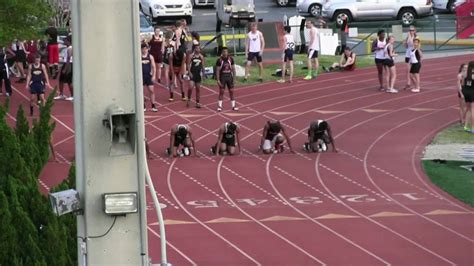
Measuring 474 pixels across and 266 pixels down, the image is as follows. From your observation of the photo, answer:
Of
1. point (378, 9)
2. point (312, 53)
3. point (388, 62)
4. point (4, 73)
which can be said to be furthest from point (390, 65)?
point (378, 9)

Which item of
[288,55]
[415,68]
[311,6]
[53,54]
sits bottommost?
[415,68]

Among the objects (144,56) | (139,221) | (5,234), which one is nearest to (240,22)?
(144,56)

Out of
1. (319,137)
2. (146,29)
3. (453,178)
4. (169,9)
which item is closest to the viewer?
(453,178)

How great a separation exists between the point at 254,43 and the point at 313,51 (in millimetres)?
1619

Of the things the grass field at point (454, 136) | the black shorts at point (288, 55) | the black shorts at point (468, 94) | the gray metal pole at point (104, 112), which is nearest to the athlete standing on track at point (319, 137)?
the grass field at point (454, 136)

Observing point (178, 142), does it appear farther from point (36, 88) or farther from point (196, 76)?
point (36, 88)

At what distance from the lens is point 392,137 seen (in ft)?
81.0

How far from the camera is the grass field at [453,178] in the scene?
19859mm

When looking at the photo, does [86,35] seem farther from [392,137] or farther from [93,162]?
[392,137]

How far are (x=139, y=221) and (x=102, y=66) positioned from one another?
1038 mm

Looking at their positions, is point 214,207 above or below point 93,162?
below

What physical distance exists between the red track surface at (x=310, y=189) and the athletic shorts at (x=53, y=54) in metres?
2.49

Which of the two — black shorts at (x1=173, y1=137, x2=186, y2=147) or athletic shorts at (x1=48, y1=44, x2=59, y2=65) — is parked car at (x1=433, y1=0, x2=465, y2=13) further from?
black shorts at (x1=173, y1=137, x2=186, y2=147)

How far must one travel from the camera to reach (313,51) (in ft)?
101
